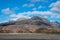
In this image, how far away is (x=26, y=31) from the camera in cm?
10700

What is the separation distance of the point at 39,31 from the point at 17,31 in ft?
35.9

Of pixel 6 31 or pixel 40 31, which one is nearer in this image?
pixel 6 31

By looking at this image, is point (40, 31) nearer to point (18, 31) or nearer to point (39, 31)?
point (39, 31)

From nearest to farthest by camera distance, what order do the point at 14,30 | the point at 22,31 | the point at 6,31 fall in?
the point at 6,31 → the point at 22,31 → the point at 14,30

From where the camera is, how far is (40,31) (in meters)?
107

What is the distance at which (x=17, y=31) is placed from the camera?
10850cm

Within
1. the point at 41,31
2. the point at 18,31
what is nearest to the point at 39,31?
the point at 41,31

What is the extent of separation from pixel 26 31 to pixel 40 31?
6467 millimetres

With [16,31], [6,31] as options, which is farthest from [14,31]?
[6,31]

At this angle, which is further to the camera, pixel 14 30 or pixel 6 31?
pixel 14 30

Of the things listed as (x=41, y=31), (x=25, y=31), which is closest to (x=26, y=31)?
(x=25, y=31)

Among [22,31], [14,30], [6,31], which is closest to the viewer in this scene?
[6,31]

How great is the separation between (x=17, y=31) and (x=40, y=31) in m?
10.8

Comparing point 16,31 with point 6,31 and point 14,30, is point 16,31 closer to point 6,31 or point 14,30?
point 14,30
